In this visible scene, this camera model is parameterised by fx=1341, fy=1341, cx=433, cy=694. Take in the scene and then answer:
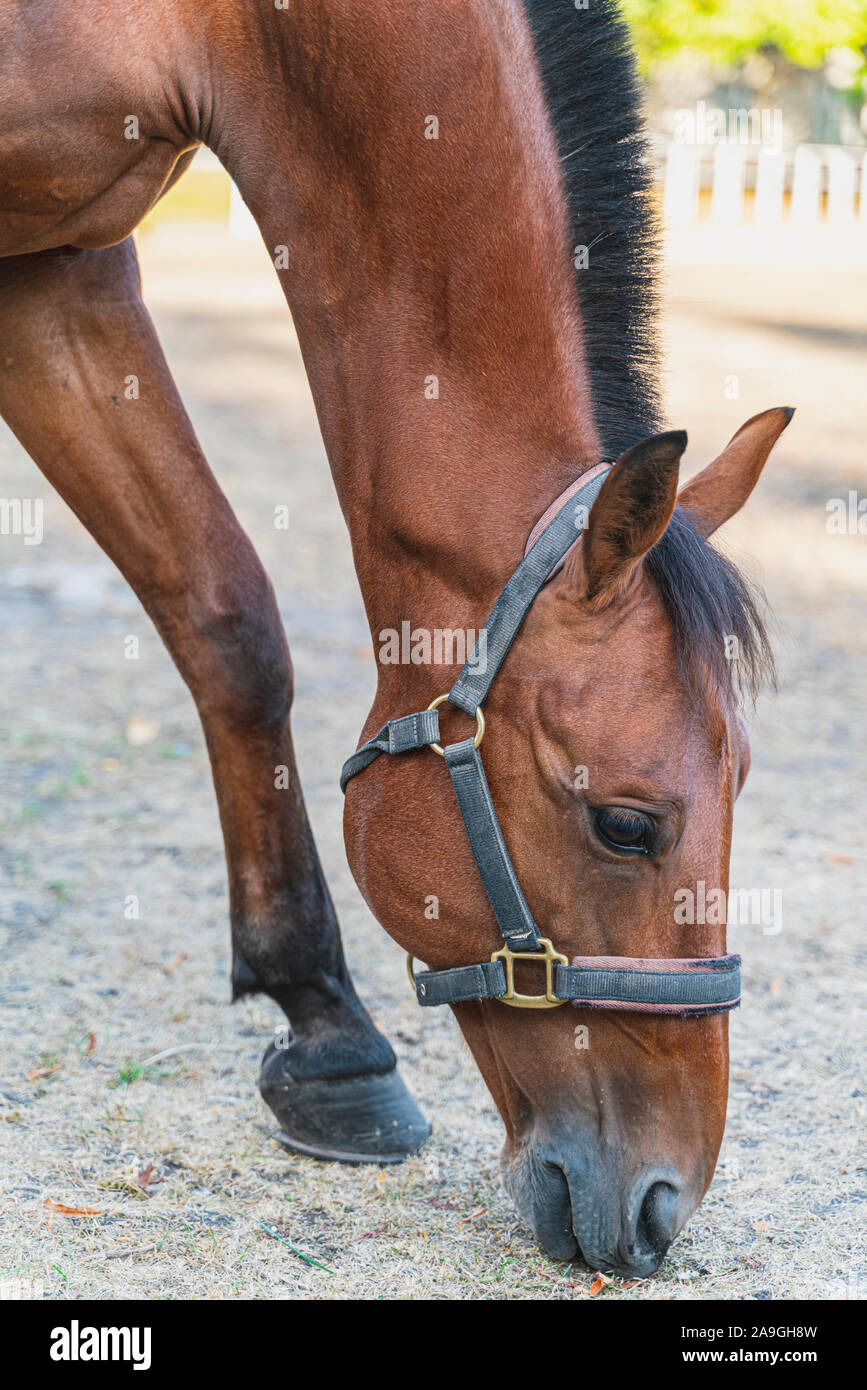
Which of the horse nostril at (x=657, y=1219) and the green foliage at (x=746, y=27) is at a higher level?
the green foliage at (x=746, y=27)

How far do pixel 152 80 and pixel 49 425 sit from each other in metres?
0.76

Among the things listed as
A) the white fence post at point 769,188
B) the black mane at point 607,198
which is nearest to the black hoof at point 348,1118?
the black mane at point 607,198

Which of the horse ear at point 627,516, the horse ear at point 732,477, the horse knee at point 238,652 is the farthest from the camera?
the horse knee at point 238,652

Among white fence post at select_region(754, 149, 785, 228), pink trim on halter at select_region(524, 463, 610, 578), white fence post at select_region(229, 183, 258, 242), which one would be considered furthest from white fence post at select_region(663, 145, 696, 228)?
pink trim on halter at select_region(524, 463, 610, 578)

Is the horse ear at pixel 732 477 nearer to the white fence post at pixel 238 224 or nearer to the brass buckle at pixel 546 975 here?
the brass buckle at pixel 546 975

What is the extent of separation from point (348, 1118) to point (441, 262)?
1.76 m

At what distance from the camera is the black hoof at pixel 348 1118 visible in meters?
2.86

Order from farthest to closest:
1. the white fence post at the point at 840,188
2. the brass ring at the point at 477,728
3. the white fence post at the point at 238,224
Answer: the white fence post at the point at 840,188 → the white fence post at the point at 238,224 → the brass ring at the point at 477,728

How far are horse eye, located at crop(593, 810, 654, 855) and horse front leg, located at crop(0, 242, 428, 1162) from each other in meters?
1.04

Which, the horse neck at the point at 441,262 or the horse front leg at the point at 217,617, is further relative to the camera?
the horse front leg at the point at 217,617

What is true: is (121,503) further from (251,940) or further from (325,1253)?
(325,1253)

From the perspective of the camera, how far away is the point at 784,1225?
8.66 ft

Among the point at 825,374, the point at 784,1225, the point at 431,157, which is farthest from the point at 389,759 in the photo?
→ the point at 825,374

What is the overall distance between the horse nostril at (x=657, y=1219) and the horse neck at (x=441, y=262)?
998mm
